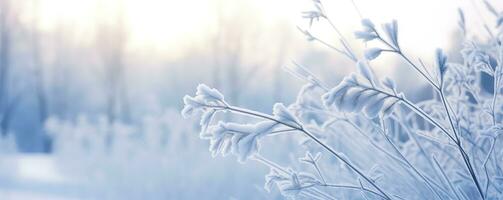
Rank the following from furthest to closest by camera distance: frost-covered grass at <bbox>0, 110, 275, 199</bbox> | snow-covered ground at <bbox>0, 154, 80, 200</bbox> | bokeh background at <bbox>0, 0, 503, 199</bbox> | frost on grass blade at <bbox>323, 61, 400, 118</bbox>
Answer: bokeh background at <bbox>0, 0, 503, 199</bbox>, snow-covered ground at <bbox>0, 154, 80, 200</bbox>, frost-covered grass at <bbox>0, 110, 275, 199</bbox>, frost on grass blade at <bbox>323, 61, 400, 118</bbox>

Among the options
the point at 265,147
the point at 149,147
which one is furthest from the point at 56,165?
the point at 265,147

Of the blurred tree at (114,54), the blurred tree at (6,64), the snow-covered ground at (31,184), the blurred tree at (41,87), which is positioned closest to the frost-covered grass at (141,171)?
the snow-covered ground at (31,184)

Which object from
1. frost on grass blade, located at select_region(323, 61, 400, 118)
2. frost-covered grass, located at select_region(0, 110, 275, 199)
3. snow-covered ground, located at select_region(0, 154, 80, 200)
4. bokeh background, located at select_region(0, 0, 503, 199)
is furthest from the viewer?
bokeh background, located at select_region(0, 0, 503, 199)

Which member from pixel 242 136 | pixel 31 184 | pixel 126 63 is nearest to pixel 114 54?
pixel 126 63

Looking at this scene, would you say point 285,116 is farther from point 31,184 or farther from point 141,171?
point 31,184

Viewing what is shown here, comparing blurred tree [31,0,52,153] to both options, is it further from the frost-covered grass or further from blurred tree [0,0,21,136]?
the frost-covered grass

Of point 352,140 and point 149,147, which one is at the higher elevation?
point 352,140

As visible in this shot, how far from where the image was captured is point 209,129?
1.32m

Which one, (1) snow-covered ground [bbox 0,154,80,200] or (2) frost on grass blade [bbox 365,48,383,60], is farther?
(1) snow-covered ground [bbox 0,154,80,200]

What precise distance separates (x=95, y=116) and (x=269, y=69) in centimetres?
364

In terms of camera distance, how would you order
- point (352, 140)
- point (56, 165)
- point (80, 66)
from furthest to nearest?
point (80, 66) → point (56, 165) → point (352, 140)

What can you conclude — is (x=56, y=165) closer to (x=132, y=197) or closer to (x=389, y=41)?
(x=132, y=197)

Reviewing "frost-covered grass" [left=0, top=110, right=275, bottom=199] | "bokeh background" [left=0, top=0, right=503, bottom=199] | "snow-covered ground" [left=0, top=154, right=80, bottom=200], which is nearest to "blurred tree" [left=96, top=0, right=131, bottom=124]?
"bokeh background" [left=0, top=0, right=503, bottom=199]

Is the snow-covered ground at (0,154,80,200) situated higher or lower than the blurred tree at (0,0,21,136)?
lower
